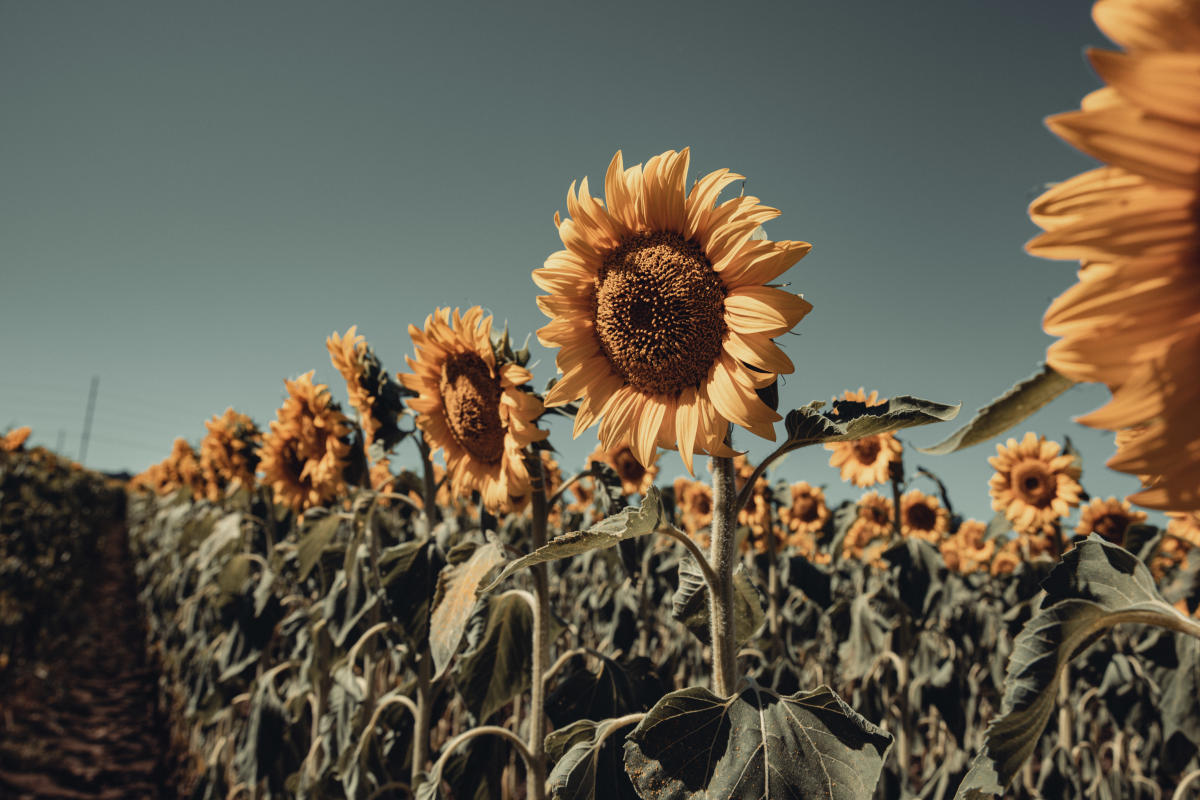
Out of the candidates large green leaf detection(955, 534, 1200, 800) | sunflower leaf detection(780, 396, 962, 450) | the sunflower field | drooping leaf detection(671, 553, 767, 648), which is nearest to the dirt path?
the sunflower field

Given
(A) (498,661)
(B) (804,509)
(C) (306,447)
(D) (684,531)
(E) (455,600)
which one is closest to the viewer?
(E) (455,600)

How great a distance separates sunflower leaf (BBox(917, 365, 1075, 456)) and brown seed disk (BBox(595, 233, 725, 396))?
0.70 meters

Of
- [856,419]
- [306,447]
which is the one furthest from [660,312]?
[306,447]

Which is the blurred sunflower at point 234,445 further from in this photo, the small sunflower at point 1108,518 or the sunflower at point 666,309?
the small sunflower at point 1108,518

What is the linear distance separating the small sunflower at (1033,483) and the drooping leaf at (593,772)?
3489 millimetres

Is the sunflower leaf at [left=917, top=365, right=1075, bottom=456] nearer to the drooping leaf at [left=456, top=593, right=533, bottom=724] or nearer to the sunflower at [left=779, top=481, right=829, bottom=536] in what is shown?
the drooping leaf at [left=456, top=593, right=533, bottom=724]

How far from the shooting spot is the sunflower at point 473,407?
72.4 inches

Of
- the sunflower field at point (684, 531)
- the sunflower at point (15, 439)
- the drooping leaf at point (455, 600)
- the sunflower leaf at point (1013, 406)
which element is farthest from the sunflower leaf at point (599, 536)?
the sunflower at point (15, 439)

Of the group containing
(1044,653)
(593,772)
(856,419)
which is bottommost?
(593,772)

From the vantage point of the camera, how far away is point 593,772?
1344 mm

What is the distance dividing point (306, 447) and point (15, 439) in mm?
9594

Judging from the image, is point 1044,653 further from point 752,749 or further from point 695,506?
point 695,506

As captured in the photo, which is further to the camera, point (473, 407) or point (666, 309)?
point (473, 407)

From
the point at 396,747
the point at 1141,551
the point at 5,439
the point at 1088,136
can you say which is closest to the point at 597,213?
the point at 1088,136
